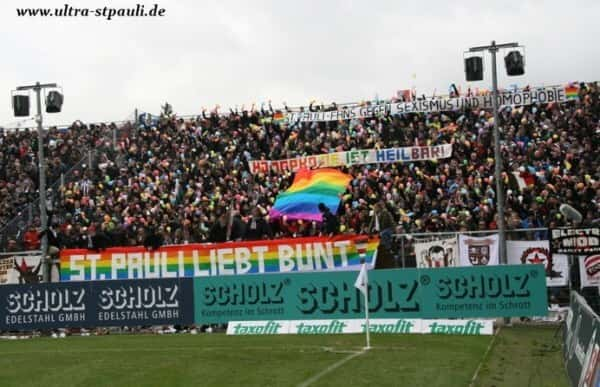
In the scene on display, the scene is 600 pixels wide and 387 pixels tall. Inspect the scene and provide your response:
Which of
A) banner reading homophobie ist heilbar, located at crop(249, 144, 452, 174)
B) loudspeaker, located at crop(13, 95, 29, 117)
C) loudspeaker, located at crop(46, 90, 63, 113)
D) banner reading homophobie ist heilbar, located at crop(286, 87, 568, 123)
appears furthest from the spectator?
banner reading homophobie ist heilbar, located at crop(286, 87, 568, 123)

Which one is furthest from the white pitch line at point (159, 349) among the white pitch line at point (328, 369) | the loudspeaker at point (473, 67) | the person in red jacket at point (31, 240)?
the person in red jacket at point (31, 240)

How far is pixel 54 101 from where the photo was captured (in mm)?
27172

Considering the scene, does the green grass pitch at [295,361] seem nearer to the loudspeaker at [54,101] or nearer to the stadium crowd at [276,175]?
the stadium crowd at [276,175]

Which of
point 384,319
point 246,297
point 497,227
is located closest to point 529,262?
point 497,227

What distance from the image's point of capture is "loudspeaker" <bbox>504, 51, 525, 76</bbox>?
949 inches

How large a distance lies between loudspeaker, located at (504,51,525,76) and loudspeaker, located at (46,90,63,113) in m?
12.8

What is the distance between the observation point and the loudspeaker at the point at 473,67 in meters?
24.3

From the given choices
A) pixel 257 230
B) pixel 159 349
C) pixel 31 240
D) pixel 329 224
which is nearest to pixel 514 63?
pixel 329 224

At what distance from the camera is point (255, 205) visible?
103 ft

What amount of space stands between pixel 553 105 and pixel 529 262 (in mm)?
12282

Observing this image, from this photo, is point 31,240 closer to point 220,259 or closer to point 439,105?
point 220,259

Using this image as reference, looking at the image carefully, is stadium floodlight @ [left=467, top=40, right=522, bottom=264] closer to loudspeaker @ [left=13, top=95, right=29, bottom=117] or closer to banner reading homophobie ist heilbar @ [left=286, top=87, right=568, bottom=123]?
banner reading homophobie ist heilbar @ [left=286, top=87, right=568, bottom=123]

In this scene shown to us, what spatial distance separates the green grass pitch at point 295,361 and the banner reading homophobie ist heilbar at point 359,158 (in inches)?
503

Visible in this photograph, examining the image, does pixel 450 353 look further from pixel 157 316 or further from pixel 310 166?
pixel 310 166
